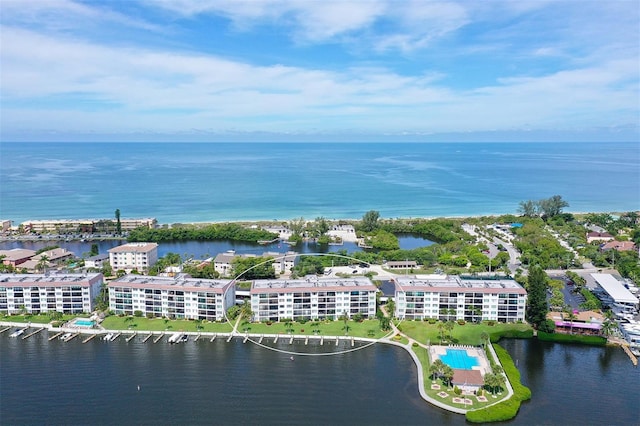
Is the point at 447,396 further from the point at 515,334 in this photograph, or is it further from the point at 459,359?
the point at 515,334

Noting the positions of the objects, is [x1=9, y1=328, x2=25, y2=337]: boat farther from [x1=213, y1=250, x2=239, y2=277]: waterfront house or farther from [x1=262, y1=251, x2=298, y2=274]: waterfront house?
[x1=262, y1=251, x2=298, y2=274]: waterfront house

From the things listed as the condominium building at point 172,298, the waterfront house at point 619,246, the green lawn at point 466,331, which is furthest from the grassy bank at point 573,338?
the waterfront house at point 619,246

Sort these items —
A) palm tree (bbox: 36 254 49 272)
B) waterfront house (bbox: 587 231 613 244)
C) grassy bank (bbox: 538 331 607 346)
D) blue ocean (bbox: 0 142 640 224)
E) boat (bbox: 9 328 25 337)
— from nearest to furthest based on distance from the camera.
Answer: grassy bank (bbox: 538 331 607 346) < boat (bbox: 9 328 25 337) < palm tree (bbox: 36 254 49 272) < waterfront house (bbox: 587 231 613 244) < blue ocean (bbox: 0 142 640 224)

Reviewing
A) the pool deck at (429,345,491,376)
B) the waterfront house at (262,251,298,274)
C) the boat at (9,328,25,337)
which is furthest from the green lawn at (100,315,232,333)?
the pool deck at (429,345,491,376)

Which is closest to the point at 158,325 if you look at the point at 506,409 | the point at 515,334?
the point at 506,409

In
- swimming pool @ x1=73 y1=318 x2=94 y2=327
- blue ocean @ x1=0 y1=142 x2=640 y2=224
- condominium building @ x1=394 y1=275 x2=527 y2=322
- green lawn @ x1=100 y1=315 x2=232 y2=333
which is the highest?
blue ocean @ x1=0 y1=142 x2=640 y2=224
